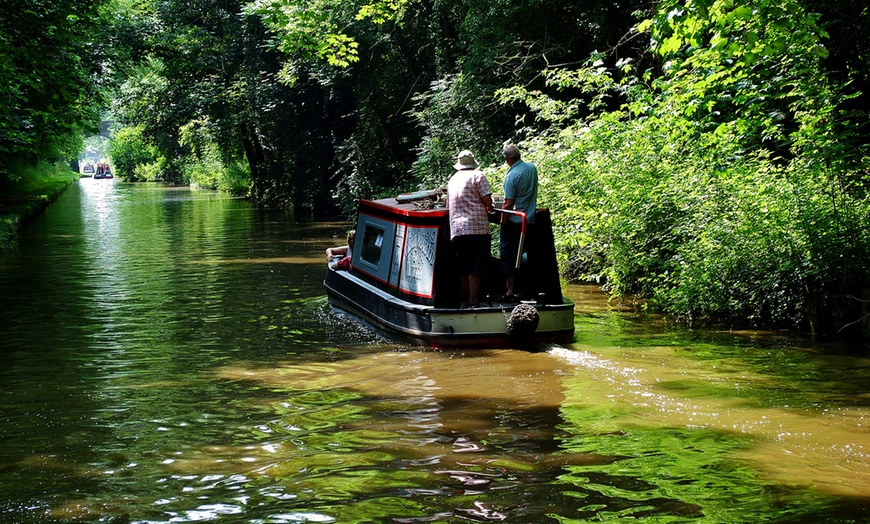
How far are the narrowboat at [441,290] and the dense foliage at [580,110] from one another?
196 cm

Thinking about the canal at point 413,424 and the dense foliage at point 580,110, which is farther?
the dense foliage at point 580,110

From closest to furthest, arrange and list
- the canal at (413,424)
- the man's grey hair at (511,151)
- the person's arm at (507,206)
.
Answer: the canal at (413,424), the person's arm at (507,206), the man's grey hair at (511,151)

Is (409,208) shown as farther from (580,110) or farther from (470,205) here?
(580,110)

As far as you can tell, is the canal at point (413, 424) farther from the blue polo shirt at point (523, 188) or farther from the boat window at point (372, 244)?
the blue polo shirt at point (523, 188)

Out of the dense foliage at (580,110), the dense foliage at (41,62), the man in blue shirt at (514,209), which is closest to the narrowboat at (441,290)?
the man in blue shirt at (514,209)

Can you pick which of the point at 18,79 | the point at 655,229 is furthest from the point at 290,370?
the point at 18,79

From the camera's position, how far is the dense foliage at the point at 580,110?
32.5 ft

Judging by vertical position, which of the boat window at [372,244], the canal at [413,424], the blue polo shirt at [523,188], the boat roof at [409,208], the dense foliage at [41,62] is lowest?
the canal at [413,424]

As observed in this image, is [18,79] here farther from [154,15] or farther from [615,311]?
[154,15]

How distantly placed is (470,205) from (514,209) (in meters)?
0.57

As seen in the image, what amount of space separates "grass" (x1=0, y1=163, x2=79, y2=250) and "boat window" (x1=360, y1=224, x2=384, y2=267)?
13.0m

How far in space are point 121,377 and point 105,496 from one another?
3.53 metres

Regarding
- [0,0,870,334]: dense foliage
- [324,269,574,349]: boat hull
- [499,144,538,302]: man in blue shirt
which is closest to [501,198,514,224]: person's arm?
[499,144,538,302]: man in blue shirt

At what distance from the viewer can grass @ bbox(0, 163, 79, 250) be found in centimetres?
2363
